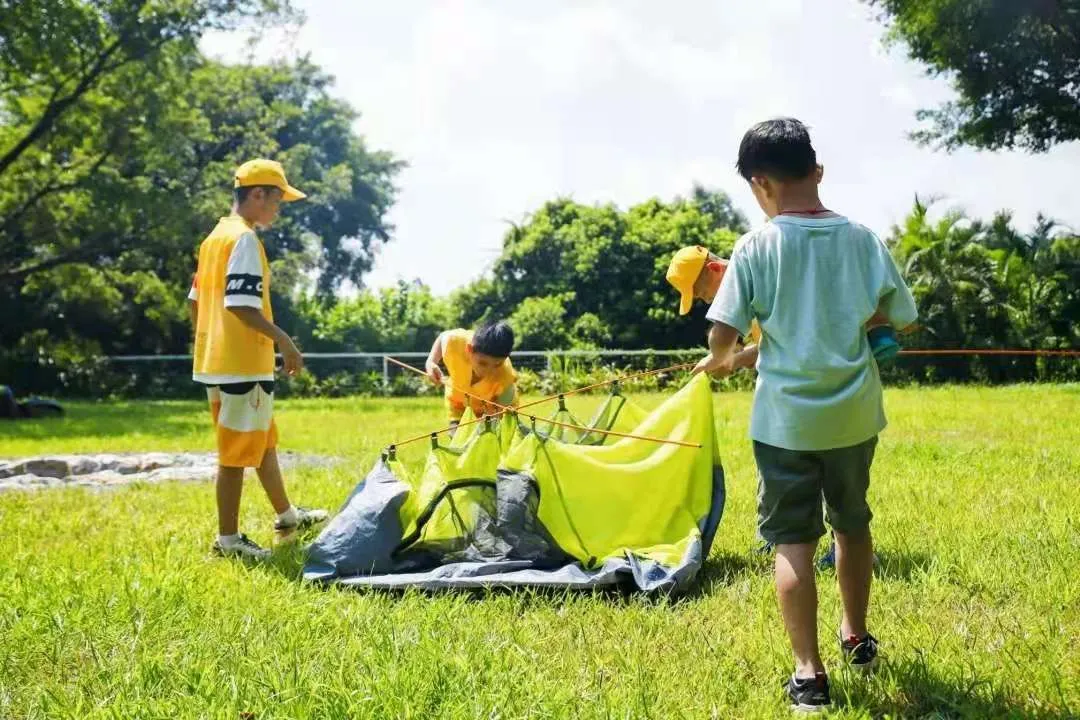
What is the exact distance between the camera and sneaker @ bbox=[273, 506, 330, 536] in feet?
14.4

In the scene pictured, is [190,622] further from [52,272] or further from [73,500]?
[52,272]

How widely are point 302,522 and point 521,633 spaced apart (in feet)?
6.72

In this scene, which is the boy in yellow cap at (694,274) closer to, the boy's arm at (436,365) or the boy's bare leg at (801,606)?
the boy's bare leg at (801,606)

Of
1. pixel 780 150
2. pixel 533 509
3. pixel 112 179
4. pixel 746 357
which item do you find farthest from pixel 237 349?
pixel 112 179

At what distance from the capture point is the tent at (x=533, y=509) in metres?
3.55

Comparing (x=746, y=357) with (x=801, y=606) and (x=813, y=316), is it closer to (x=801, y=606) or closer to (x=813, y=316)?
(x=813, y=316)

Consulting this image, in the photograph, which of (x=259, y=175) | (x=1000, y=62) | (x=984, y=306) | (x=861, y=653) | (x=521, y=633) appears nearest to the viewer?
(x=861, y=653)

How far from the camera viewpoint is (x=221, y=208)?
19453 mm

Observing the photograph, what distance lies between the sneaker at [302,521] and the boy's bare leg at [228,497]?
0.36 m

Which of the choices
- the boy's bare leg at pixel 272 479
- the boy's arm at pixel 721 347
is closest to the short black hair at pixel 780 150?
the boy's arm at pixel 721 347

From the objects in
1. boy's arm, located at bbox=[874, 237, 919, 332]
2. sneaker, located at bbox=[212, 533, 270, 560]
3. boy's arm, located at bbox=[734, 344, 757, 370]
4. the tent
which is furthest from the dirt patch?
boy's arm, located at bbox=[874, 237, 919, 332]

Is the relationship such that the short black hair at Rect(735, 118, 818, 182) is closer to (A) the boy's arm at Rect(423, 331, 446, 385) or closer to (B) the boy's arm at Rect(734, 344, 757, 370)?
(B) the boy's arm at Rect(734, 344, 757, 370)

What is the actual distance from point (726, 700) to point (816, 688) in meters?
0.22

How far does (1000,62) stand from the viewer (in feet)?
55.6
